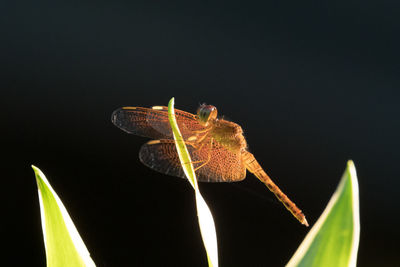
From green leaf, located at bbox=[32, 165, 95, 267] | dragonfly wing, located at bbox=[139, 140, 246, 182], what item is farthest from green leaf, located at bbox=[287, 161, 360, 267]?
dragonfly wing, located at bbox=[139, 140, 246, 182]

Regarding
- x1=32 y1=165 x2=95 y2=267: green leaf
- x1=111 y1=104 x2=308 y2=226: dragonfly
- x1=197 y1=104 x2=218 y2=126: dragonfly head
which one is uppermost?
x1=197 y1=104 x2=218 y2=126: dragonfly head

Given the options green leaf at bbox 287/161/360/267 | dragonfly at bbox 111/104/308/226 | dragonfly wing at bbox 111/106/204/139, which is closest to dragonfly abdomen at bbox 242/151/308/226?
dragonfly at bbox 111/104/308/226

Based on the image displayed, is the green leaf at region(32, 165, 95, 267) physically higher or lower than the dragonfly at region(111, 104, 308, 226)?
lower

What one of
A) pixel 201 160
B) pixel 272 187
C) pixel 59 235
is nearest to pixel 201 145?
pixel 201 160

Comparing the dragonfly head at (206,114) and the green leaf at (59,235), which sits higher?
the dragonfly head at (206,114)

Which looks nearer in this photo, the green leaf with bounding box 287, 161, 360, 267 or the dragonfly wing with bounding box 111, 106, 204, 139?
the green leaf with bounding box 287, 161, 360, 267

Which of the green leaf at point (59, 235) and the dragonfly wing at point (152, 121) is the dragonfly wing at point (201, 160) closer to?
the dragonfly wing at point (152, 121)

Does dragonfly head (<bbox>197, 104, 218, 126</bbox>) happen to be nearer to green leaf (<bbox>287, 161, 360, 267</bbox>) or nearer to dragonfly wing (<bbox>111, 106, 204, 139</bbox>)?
dragonfly wing (<bbox>111, 106, 204, 139</bbox>)

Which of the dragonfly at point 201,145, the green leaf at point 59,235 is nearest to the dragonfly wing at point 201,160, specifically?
the dragonfly at point 201,145

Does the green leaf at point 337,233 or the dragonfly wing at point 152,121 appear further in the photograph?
the dragonfly wing at point 152,121
